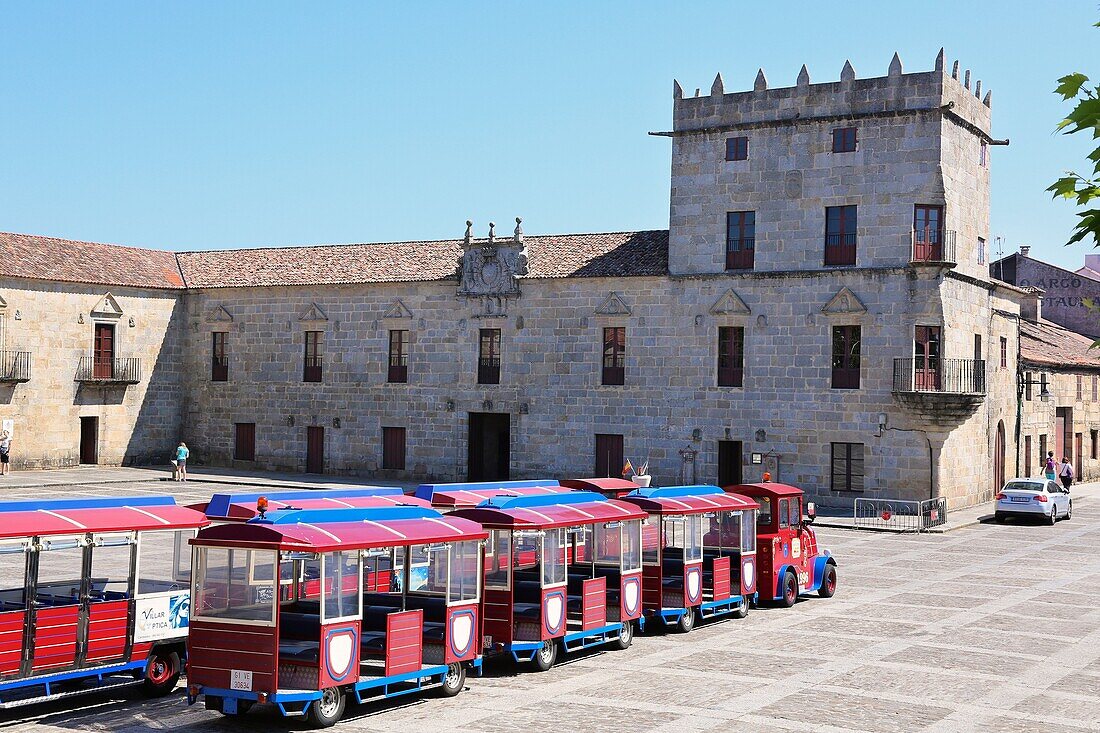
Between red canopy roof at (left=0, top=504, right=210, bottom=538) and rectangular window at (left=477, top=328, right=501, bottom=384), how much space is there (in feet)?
88.7

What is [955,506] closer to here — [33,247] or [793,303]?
[793,303]

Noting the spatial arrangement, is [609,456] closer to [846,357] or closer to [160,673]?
[846,357]

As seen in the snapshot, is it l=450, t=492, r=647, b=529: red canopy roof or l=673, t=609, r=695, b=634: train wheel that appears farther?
l=673, t=609, r=695, b=634: train wheel

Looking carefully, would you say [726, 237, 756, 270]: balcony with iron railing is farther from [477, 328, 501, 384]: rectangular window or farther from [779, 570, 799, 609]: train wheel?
[779, 570, 799, 609]: train wheel

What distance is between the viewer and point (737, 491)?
2112cm

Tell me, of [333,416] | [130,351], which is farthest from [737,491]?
[130,351]

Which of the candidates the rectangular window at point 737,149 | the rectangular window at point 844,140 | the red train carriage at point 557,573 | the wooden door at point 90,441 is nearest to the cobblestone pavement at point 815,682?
the red train carriage at point 557,573

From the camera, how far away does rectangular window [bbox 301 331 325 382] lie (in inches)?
1783

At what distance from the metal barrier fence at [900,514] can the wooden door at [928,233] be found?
7086mm

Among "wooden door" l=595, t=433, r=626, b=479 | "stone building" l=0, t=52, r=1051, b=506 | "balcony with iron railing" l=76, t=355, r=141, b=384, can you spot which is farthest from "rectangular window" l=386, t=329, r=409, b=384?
"balcony with iron railing" l=76, t=355, r=141, b=384

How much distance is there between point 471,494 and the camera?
18641 mm

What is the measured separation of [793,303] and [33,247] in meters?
26.5

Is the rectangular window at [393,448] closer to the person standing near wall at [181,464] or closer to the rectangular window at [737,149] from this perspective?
the person standing near wall at [181,464]

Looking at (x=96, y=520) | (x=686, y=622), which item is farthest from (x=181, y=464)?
(x=96, y=520)
